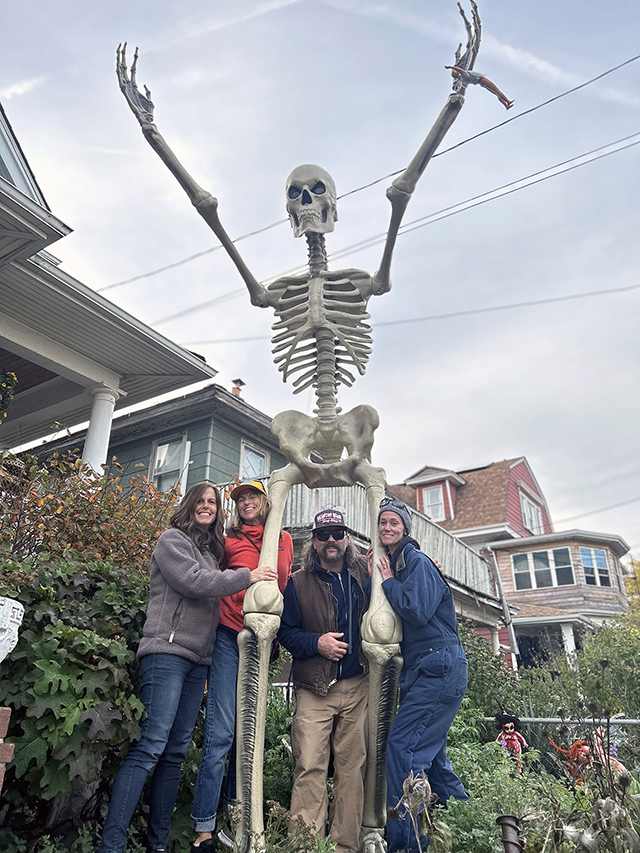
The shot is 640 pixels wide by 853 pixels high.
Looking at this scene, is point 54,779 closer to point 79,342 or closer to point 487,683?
point 487,683

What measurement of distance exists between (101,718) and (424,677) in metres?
1.74

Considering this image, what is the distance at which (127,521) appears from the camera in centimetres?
514

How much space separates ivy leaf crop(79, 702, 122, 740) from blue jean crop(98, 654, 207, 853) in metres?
0.23

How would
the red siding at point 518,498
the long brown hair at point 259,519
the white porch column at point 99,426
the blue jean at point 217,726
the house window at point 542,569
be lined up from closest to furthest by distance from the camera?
the blue jean at point 217,726 → the long brown hair at point 259,519 → the white porch column at point 99,426 → the house window at point 542,569 → the red siding at point 518,498

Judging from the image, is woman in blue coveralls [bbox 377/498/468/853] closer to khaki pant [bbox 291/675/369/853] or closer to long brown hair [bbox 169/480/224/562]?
khaki pant [bbox 291/675/369/853]

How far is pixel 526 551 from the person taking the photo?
25.1 m

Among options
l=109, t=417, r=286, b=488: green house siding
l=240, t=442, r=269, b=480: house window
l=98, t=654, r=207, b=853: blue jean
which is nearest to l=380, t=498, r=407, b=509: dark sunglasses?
l=98, t=654, r=207, b=853: blue jean

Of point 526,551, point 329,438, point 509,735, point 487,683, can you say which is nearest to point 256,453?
point 487,683

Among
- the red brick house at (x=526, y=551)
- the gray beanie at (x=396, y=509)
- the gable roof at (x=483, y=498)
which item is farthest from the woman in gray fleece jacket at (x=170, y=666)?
the gable roof at (x=483, y=498)

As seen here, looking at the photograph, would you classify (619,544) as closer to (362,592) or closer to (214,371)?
(214,371)

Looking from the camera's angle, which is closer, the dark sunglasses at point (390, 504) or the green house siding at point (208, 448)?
the dark sunglasses at point (390, 504)

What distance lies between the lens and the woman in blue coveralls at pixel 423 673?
11.6 feet

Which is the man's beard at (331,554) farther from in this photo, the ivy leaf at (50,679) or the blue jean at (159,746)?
the ivy leaf at (50,679)

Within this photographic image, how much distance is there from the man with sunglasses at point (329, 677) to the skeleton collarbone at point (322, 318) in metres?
1.32
